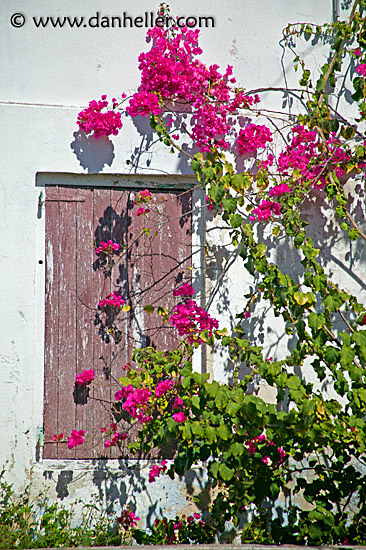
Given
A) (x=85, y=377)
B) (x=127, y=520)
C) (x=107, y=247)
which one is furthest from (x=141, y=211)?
(x=127, y=520)

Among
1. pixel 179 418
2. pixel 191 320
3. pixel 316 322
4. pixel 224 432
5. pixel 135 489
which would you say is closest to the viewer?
pixel 224 432

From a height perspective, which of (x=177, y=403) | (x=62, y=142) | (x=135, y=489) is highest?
(x=62, y=142)

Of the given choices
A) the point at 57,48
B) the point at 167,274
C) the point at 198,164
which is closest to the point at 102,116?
the point at 57,48

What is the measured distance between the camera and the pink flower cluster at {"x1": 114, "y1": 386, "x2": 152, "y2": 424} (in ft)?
10.8

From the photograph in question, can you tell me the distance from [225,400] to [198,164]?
52.9 inches

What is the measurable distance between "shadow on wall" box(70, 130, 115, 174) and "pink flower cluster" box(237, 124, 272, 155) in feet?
3.02

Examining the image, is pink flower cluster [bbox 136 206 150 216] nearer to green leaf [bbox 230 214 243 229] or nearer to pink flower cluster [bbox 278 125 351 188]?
green leaf [bbox 230 214 243 229]

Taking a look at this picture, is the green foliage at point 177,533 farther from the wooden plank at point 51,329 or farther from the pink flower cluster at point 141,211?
the pink flower cluster at point 141,211

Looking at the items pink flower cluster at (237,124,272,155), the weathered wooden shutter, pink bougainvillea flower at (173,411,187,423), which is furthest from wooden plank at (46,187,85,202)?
pink bougainvillea flower at (173,411,187,423)

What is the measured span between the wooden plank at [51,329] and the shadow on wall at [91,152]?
33cm

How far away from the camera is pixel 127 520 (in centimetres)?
346

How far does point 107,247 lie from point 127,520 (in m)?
1.78

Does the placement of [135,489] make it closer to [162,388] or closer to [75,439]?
→ [75,439]

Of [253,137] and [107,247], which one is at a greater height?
[253,137]
